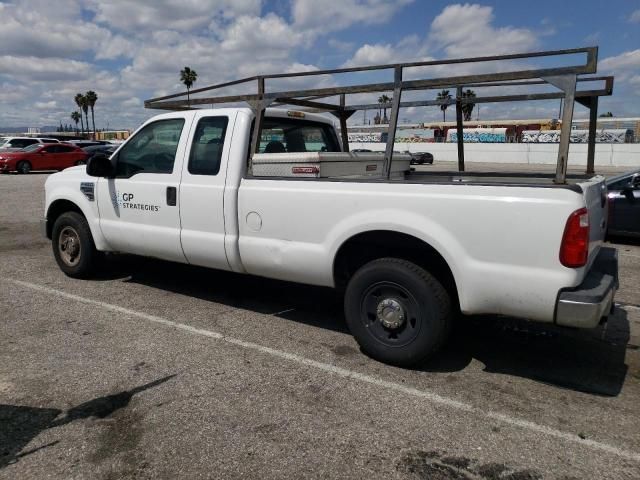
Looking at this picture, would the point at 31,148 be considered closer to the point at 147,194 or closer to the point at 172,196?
the point at 147,194

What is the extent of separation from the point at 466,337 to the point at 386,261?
1326 mm

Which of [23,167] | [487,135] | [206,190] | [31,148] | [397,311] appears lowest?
[397,311]

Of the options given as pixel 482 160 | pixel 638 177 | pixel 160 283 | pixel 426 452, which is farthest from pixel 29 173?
pixel 482 160

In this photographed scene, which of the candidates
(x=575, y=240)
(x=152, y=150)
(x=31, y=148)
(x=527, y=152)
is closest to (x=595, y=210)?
(x=575, y=240)

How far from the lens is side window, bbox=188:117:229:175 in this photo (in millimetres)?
4684

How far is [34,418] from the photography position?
10.2 feet

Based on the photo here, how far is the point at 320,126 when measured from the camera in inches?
232

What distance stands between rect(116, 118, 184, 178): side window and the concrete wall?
104 feet

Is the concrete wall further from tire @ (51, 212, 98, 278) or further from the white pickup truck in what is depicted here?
the white pickup truck

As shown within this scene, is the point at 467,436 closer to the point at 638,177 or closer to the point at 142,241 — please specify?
the point at 142,241

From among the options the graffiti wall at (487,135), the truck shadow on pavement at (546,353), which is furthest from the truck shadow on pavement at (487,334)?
the graffiti wall at (487,135)

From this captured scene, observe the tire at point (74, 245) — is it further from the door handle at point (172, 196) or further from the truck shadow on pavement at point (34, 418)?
the truck shadow on pavement at point (34, 418)

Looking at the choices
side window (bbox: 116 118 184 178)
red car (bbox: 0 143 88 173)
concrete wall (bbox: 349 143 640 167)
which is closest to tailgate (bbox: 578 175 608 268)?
side window (bbox: 116 118 184 178)

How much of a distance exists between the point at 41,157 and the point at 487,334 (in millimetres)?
25742
